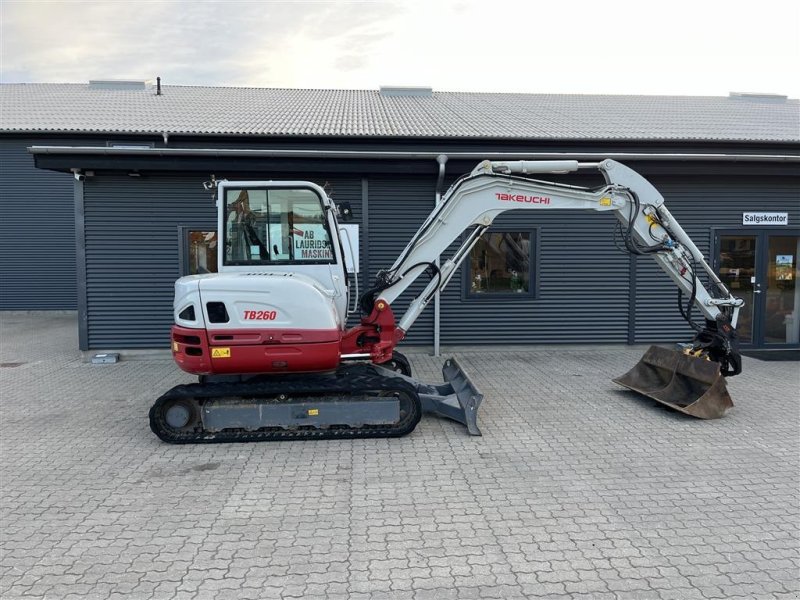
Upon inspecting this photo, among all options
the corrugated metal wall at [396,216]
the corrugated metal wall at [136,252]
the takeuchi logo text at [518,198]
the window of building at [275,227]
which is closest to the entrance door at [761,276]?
the corrugated metal wall at [396,216]

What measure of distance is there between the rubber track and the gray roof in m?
6.41

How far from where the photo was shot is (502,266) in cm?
1048

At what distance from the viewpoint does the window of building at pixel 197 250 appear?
9961 millimetres

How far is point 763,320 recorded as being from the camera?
10602 millimetres

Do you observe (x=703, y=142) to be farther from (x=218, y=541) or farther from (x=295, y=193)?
(x=218, y=541)

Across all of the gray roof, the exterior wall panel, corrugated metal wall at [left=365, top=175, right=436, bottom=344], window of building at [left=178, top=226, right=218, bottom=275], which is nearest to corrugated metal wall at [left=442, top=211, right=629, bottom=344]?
the exterior wall panel

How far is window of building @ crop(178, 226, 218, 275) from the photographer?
392 inches

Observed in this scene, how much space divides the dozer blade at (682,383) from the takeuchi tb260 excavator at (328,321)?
2 cm

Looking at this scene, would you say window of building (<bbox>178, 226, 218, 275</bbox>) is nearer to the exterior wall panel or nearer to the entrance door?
the exterior wall panel

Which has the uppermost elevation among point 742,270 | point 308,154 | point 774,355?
point 308,154

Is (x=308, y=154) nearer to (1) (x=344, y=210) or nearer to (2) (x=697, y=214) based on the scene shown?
(1) (x=344, y=210)

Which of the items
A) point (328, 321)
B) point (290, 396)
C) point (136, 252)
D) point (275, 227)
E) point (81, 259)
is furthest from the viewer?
point (136, 252)

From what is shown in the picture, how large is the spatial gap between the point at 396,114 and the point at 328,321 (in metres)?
8.91

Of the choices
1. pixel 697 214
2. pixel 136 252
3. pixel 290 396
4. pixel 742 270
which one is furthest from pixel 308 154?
pixel 742 270
